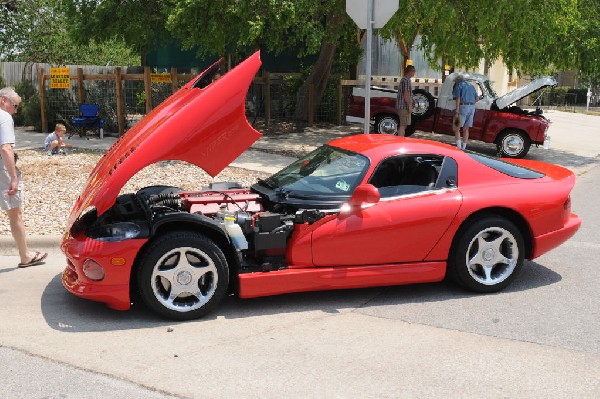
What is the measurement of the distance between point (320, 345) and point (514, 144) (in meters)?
11.1

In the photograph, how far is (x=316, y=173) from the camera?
570 centimetres

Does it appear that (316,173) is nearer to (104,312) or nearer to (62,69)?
(104,312)

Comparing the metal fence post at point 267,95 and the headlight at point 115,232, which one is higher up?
the metal fence post at point 267,95

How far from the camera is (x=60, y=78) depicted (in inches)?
635

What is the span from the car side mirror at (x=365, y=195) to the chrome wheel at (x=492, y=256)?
1066 millimetres

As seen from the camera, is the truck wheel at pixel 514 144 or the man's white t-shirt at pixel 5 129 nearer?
the man's white t-shirt at pixel 5 129

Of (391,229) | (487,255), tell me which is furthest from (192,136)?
(487,255)

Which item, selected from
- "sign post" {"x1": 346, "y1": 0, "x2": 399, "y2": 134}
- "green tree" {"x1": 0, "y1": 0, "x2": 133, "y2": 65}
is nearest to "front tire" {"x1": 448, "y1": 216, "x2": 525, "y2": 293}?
"sign post" {"x1": 346, "y1": 0, "x2": 399, "y2": 134}

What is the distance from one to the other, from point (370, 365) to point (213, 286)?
4.64 ft

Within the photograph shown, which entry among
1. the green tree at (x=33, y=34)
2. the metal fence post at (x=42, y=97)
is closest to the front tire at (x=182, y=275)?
the metal fence post at (x=42, y=97)

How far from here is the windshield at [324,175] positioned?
5.42 meters

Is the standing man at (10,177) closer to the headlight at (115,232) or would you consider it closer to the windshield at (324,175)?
the headlight at (115,232)

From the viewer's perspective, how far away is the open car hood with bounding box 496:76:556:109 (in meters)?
13.5

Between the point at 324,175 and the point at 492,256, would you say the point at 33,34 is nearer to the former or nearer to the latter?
the point at 324,175
